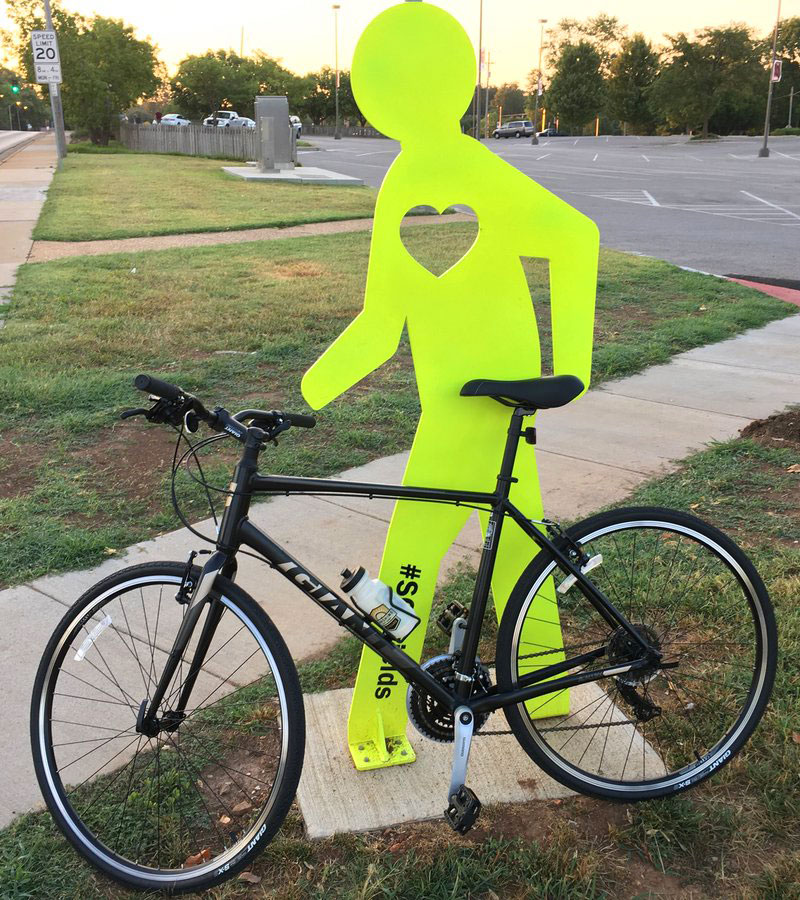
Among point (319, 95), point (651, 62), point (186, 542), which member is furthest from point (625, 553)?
point (319, 95)

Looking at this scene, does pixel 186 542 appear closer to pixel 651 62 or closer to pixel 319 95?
pixel 651 62

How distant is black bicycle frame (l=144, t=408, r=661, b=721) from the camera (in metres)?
2.24

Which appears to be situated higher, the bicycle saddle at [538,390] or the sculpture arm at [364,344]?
the sculpture arm at [364,344]

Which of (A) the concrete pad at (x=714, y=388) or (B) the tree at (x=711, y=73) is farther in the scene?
(B) the tree at (x=711, y=73)

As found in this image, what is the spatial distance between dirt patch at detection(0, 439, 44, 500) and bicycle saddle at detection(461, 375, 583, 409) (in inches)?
122

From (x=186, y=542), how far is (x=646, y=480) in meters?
2.44

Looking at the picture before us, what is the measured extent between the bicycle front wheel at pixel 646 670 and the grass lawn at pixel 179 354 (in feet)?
7.07

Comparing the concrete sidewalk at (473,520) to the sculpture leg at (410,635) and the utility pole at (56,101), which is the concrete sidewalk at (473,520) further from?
the utility pole at (56,101)

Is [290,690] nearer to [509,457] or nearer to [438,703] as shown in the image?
[438,703]

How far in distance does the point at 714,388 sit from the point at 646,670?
4455 mm

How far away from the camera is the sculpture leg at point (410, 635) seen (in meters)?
2.69

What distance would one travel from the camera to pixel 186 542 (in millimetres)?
4160

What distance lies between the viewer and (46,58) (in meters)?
27.8

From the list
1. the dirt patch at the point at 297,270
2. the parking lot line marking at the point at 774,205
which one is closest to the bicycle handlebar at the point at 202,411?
the dirt patch at the point at 297,270
